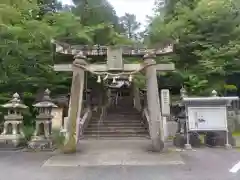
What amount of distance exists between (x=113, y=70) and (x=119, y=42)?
7317mm

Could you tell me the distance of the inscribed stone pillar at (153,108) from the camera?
32.1 feet

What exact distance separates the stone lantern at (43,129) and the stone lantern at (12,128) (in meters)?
0.75

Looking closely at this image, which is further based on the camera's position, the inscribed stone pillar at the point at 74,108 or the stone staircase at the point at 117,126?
the stone staircase at the point at 117,126

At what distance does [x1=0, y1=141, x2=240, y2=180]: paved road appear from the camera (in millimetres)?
6602

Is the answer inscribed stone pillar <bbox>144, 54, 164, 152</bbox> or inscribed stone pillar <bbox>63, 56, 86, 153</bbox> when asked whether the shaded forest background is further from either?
inscribed stone pillar <bbox>63, 56, 86, 153</bbox>

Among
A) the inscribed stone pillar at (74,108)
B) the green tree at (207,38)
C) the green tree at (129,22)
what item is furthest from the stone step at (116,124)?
the green tree at (129,22)

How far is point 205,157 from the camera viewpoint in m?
9.10

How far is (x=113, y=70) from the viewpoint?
1145 centimetres

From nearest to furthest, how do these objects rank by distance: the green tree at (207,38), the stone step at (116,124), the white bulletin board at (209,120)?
the white bulletin board at (209,120)
the stone step at (116,124)
the green tree at (207,38)

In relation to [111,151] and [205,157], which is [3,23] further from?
[205,157]

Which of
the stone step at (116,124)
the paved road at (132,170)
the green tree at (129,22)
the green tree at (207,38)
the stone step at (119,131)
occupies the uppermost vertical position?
the green tree at (129,22)

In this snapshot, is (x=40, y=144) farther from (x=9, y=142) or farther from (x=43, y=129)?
(x=9, y=142)

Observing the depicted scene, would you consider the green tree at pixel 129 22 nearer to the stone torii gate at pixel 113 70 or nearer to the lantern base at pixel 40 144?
the stone torii gate at pixel 113 70

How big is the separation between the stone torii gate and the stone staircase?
11.9ft
